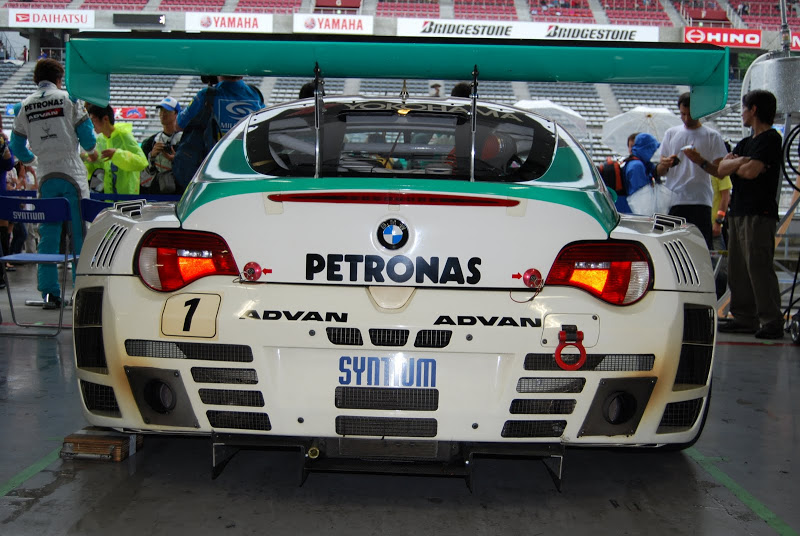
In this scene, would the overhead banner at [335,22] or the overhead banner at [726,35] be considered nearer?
the overhead banner at [726,35]

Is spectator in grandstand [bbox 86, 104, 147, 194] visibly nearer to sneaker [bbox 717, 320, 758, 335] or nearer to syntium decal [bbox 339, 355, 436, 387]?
sneaker [bbox 717, 320, 758, 335]

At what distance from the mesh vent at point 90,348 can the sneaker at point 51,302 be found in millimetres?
5009

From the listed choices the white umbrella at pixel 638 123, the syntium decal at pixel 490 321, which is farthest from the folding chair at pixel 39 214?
the white umbrella at pixel 638 123

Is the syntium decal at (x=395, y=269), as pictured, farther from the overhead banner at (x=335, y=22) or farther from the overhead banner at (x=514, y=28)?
the overhead banner at (x=335, y=22)

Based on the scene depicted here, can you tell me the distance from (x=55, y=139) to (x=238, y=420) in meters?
5.24

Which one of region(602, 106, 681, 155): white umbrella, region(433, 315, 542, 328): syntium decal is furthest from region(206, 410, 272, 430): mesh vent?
region(602, 106, 681, 155): white umbrella

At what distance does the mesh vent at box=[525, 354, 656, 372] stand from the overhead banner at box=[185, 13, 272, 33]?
3795cm

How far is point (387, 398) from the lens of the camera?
2.23 metres

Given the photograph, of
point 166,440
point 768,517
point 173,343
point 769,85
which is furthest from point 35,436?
point 769,85

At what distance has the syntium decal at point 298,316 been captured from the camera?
2.22 m

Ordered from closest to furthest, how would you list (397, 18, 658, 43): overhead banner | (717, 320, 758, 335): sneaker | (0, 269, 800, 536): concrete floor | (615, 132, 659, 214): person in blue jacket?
(0, 269, 800, 536): concrete floor
(717, 320, 758, 335): sneaker
(615, 132, 659, 214): person in blue jacket
(397, 18, 658, 43): overhead banner

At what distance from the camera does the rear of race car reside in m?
2.23

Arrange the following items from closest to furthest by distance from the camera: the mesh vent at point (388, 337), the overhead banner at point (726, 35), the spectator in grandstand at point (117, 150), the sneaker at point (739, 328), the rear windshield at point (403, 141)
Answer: the mesh vent at point (388, 337), the rear windshield at point (403, 141), the sneaker at point (739, 328), the spectator in grandstand at point (117, 150), the overhead banner at point (726, 35)

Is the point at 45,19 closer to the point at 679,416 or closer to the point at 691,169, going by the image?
the point at 691,169
